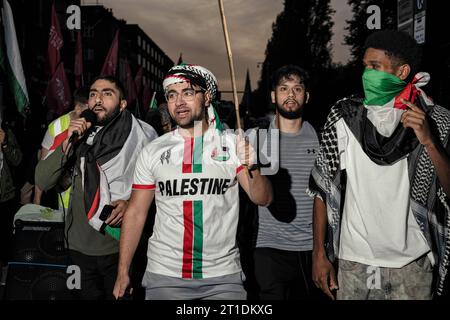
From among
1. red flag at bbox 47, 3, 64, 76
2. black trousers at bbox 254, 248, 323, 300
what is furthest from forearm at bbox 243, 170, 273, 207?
red flag at bbox 47, 3, 64, 76

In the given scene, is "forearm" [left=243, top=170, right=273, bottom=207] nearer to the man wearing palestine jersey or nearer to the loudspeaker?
the man wearing palestine jersey

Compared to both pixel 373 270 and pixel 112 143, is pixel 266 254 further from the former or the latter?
pixel 112 143

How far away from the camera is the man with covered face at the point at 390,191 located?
9.80ft

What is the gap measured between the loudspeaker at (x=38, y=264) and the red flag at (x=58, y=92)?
20.8 feet

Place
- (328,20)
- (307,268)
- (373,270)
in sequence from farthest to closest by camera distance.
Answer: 1. (328,20)
2. (307,268)
3. (373,270)

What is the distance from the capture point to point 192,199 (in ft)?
10.9

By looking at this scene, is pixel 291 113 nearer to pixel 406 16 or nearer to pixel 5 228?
pixel 406 16

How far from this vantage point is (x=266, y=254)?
4.25 m

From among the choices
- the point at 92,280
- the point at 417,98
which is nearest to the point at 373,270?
the point at 417,98

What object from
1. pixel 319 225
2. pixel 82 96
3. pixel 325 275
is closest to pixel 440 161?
pixel 319 225

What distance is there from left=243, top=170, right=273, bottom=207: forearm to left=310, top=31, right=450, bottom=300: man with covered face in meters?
0.46

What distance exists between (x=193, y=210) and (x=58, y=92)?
27.7ft

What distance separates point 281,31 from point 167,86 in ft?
205

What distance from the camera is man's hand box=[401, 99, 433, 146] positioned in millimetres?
2828
